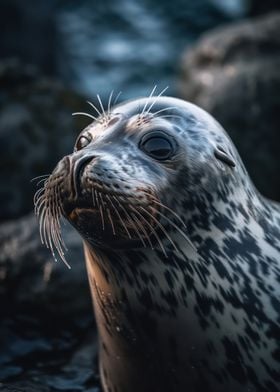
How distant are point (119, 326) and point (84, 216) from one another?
768 millimetres

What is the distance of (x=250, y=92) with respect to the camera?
31.7 feet

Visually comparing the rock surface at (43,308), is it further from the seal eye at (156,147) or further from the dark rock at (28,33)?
the dark rock at (28,33)

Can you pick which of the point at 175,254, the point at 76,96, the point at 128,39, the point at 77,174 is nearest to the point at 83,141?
the point at 77,174

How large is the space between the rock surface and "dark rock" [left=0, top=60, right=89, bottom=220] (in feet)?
4.77

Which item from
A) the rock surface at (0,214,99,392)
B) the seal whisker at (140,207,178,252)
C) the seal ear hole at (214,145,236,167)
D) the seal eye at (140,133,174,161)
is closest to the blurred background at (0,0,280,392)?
the rock surface at (0,214,99,392)

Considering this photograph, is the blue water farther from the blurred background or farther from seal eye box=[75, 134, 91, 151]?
seal eye box=[75, 134, 91, 151]

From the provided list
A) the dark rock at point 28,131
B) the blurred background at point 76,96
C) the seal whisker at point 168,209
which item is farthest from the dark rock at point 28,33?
the seal whisker at point 168,209

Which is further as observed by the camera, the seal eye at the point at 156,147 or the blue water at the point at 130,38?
the blue water at the point at 130,38

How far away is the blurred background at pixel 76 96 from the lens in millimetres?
6723

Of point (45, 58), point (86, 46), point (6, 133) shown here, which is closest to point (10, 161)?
point (6, 133)

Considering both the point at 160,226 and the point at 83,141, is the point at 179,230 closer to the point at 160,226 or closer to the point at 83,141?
the point at 160,226

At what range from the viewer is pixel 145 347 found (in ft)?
16.3

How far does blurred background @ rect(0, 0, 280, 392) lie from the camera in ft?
22.1

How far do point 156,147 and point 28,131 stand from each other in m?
4.18
